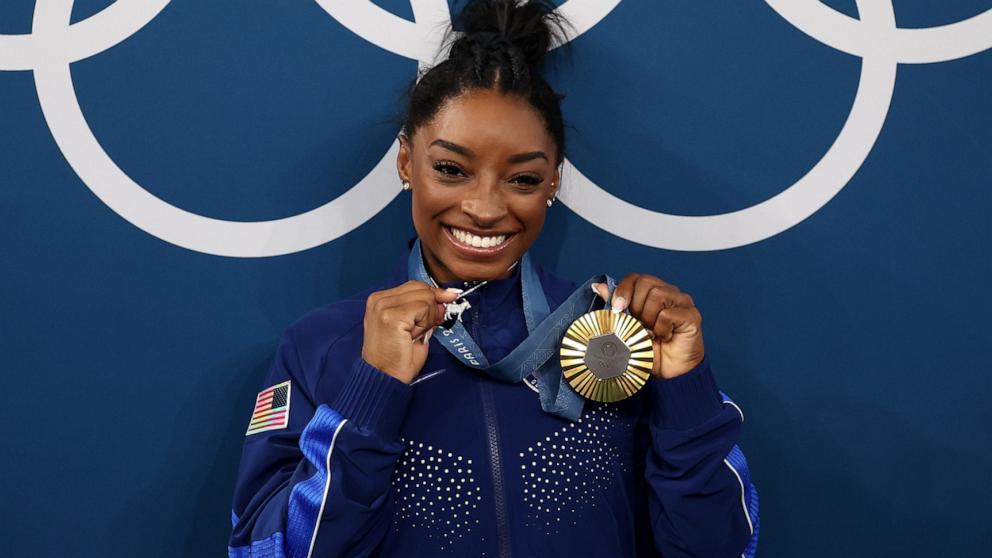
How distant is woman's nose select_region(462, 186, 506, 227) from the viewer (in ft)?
6.26

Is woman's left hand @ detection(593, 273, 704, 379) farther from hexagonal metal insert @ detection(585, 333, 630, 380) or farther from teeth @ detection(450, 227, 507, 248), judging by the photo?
teeth @ detection(450, 227, 507, 248)

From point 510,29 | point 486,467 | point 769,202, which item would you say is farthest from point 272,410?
point 769,202

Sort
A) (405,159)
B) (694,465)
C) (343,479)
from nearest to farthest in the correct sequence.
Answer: (343,479)
(694,465)
(405,159)

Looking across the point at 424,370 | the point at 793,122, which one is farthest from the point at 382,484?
the point at 793,122

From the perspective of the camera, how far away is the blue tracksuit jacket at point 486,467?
69.5 inches

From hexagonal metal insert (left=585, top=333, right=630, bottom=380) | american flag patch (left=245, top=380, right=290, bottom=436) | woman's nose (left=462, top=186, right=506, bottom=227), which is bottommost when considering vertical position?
american flag patch (left=245, top=380, right=290, bottom=436)

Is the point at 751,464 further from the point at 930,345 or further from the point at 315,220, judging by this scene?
the point at 315,220

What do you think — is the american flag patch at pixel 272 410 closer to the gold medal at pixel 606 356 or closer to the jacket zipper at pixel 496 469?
the jacket zipper at pixel 496 469

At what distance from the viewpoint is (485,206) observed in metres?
1.91

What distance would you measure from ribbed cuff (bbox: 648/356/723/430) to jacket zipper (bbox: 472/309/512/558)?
0.29 metres

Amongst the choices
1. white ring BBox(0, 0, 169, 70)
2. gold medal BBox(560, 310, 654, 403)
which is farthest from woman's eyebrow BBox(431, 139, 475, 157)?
white ring BBox(0, 0, 169, 70)

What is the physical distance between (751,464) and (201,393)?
127 cm

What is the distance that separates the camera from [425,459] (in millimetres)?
1861

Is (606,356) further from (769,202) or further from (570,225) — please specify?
(769,202)
